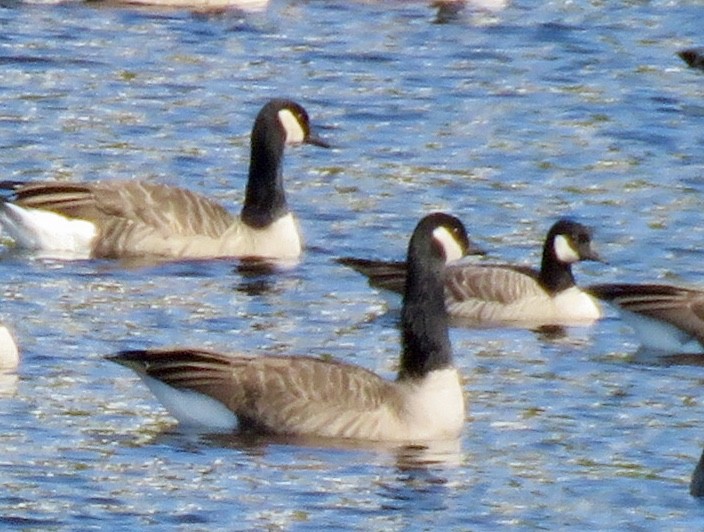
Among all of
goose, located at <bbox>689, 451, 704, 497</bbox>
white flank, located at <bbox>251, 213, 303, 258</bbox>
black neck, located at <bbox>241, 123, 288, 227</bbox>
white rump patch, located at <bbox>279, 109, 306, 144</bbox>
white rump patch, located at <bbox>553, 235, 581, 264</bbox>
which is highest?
white rump patch, located at <bbox>279, 109, 306, 144</bbox>

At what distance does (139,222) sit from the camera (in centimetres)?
1852

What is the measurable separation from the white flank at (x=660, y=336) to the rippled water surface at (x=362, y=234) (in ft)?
0.96

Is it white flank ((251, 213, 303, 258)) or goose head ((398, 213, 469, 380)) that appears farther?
white flank ((251, 213, 303, 258))

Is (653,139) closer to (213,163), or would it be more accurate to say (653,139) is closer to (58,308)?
(213,163)

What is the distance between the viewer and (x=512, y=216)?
1945cm

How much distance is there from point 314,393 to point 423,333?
72 centimetres

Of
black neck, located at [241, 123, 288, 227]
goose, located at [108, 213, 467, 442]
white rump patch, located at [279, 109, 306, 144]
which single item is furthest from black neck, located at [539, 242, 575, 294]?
goose, located at [108, 213, 467, 442]

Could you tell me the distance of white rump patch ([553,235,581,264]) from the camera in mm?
16953

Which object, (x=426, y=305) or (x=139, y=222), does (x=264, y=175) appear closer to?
(x=139, y=222)

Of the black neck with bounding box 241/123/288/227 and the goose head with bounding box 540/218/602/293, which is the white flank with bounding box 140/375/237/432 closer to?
the goose head with bounding box 540/218/602/293

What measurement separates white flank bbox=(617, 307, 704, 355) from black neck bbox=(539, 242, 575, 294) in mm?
1009

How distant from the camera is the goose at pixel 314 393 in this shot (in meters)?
13.2

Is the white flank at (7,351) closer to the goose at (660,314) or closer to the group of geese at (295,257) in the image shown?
the group of geese at (295,257)

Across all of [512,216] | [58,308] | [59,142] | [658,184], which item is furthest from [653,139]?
[58,308]
